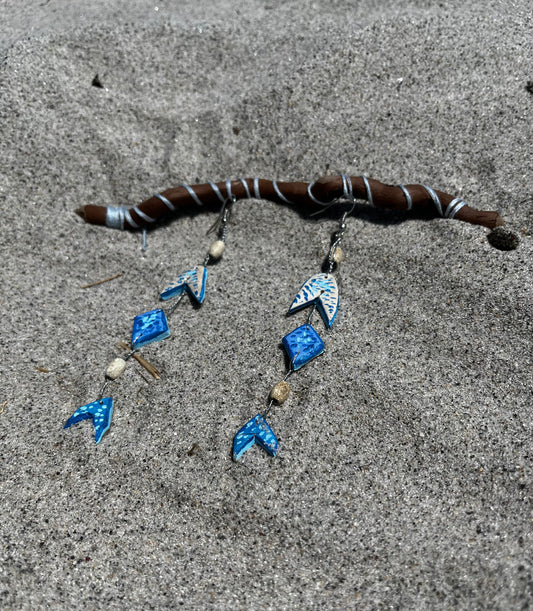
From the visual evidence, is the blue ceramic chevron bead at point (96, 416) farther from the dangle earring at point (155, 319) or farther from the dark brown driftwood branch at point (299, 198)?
the dark brown driftwood branch at point (299, 198)

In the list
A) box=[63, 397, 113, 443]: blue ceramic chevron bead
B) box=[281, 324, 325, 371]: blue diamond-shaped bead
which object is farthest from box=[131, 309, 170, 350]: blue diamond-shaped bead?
box=[281, 324, 325, 371]: blue diamond-shaped bead

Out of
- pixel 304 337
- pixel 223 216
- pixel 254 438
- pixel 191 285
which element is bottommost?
pixel 254 438

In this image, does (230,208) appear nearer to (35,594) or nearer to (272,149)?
(272,149)

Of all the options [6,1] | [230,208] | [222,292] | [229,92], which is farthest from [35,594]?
[6,1]

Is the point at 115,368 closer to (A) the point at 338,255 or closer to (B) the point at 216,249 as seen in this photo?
(B) the point at 216,249

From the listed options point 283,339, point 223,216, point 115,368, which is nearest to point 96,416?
point 115,368

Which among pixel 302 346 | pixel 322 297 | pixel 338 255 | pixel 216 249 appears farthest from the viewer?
pixel 216 249
